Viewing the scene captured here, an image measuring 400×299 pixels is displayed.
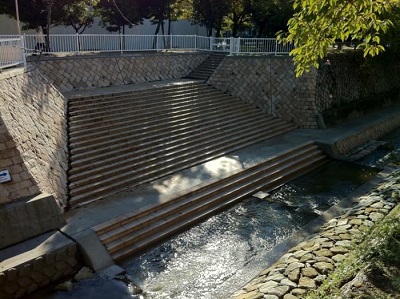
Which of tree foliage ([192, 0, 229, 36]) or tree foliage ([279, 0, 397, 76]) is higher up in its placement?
tree foliage ([192, 0, 229, 36])

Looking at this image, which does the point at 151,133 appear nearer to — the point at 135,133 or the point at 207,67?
the point at 135,133

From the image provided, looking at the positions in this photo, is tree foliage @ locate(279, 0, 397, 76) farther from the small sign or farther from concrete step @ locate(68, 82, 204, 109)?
concrete step @ locate(68, 82, 204, 109)

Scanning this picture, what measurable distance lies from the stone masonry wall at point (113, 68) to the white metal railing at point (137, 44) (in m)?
0.89

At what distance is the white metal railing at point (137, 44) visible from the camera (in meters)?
13.4

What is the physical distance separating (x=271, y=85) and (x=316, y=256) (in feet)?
35.4

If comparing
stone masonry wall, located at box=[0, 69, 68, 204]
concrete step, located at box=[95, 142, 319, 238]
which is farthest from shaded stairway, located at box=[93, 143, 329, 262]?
stone masonry wall, located at box=[0, 69, 68, 204]

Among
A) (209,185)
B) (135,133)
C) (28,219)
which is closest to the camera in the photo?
(28,219)

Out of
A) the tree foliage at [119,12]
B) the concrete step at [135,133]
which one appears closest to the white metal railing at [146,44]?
the tree foliage at [119,12]

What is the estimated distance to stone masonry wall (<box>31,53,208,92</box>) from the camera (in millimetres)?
12886

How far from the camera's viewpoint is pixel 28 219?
22.7 ft

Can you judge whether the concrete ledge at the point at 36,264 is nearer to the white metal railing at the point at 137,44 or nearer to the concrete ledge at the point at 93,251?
the concrete ledge at the point at 93,251

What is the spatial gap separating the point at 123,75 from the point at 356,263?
11816mm

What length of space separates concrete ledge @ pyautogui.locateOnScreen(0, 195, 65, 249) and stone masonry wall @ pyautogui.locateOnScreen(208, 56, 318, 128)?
34.6 ft

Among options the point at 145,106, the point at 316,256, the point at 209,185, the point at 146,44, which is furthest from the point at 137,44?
the point at 316,256
